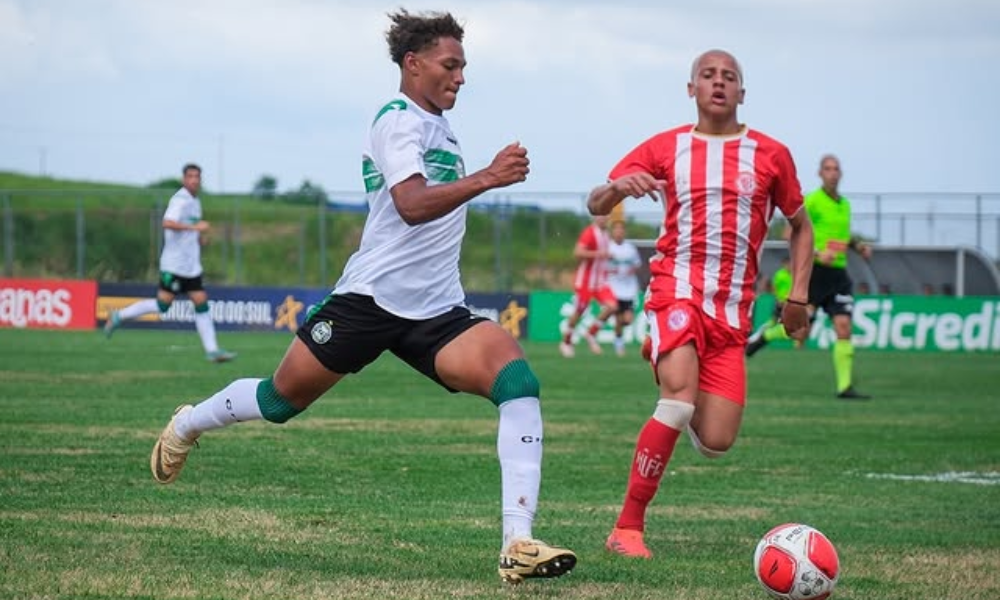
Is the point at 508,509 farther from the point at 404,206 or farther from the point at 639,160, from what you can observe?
the point at 639,160

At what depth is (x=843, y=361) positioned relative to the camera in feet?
63.6

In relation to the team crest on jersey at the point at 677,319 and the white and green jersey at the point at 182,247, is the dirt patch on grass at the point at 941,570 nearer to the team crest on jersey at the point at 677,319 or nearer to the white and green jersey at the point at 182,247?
the team crest on jersey at the point at 677,319

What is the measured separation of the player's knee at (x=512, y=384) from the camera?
7.16m

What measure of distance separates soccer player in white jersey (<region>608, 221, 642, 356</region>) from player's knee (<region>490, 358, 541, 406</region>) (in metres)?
23.4

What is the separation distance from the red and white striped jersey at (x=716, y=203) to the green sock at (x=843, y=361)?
1100 cm

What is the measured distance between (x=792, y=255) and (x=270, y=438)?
5570mm

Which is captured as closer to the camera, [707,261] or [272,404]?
[272,404]

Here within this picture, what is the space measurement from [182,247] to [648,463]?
16.4 metres

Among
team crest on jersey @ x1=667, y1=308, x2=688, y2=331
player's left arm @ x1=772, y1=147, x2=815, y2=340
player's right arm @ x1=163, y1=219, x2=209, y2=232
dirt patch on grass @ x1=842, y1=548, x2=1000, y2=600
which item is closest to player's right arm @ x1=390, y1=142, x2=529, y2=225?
team crest on jersey @ x1=667, y1=308, x2=688, y2=331

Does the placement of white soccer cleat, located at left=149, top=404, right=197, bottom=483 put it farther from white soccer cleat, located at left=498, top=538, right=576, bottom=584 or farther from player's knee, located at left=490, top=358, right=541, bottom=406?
white soccer cleat, located at left=498, top=538, right=576, bottom=584

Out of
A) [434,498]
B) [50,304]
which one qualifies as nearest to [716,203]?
[434,498]

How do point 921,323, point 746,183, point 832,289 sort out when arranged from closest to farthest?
point 746,183, point 832,289, point 921,323

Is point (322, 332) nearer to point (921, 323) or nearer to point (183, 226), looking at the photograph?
point (183, 226)

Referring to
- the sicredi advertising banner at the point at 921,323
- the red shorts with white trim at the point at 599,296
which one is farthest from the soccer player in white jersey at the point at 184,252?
the sicredi advertising banner at the point at 921,323
